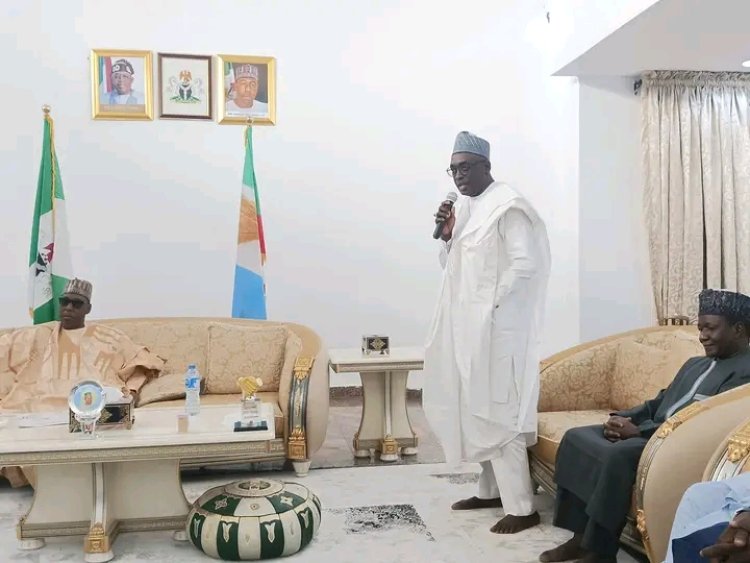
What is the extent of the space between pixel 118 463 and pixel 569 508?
201cm

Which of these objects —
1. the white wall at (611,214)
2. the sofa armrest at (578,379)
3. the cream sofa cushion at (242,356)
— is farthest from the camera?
the white wall at (611,214)

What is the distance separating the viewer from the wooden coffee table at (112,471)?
3.19 metres

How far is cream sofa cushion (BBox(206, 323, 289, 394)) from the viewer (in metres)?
5.05

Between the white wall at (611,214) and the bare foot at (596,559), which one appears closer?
the bare foot at (596,559)

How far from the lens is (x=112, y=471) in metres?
3.49

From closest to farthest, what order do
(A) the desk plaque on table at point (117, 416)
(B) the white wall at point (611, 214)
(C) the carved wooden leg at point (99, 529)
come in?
(C) the carved wooden leg at point (99, 529) → (A) the desk plaque on table at point (117, 416) → (B) the white wall at point (611, 214)

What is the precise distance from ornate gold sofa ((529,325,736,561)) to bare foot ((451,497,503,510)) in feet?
0.80

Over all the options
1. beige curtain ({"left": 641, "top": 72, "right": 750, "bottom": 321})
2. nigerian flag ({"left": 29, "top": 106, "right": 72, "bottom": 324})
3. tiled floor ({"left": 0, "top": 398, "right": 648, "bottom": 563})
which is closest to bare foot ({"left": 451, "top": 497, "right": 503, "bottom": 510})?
tiled floor ({"left": 0, "top": 398, "right": 648, "bottom": 563})

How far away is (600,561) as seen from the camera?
9.87ft

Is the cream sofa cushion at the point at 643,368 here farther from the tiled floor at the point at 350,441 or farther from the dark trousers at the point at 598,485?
the tiled floor at the point at 350,441

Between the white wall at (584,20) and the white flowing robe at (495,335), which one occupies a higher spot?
the white wall at (584,20)

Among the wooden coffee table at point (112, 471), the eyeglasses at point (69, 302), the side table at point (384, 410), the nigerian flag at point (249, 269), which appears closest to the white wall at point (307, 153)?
the nigerian flag at point (249, 269)

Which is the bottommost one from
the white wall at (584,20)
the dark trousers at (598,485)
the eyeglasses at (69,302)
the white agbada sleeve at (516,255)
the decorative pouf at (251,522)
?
the decorative pouf at (251,522)

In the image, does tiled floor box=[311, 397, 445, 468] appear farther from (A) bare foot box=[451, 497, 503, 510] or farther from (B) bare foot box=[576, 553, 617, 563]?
(B) bare foot box=[576, 553, 617, 563]
